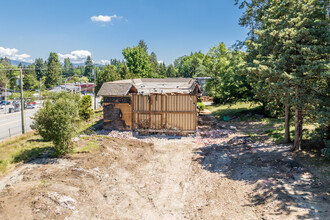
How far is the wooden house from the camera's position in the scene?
18.8m

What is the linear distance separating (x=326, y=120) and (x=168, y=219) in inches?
328

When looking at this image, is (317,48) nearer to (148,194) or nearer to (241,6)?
(148,194)

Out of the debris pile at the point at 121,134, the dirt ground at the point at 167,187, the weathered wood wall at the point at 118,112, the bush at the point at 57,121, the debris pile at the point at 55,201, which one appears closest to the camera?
the debris pile at the point at 55,201

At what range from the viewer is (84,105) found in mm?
23266

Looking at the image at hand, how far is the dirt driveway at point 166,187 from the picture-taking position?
7.65 metres

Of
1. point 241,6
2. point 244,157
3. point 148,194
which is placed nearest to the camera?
point 148,194

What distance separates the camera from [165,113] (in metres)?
19.0

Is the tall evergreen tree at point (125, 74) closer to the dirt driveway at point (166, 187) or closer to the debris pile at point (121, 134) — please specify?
the debris pile at point (121, 134)

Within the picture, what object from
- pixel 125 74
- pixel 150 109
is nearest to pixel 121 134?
pixel 150 109

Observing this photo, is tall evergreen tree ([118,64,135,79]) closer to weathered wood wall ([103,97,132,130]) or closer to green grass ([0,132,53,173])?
weathered wood wall ([103,97,132,130])

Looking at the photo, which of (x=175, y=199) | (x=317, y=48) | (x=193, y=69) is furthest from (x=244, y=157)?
(x=193, y=69)

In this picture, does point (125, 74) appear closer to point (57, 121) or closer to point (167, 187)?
point (57, 121)

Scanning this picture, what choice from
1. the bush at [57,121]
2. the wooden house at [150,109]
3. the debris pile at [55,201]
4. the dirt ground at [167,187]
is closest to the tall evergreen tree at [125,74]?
the wooden house at [150,109]

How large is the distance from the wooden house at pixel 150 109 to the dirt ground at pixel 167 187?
15.0 feet
